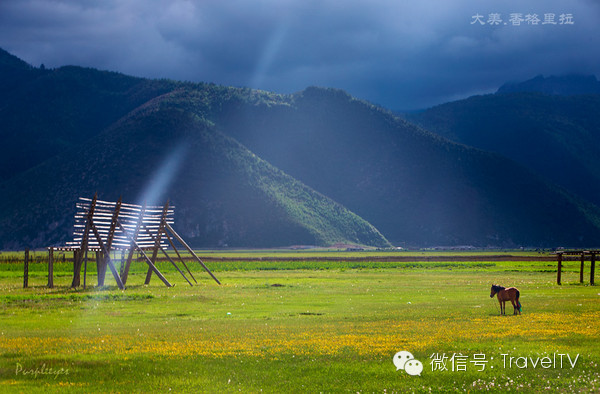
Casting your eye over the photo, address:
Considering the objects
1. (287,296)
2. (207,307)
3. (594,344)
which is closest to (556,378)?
(594,344)

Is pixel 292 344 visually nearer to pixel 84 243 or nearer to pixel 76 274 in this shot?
pixel 84 243

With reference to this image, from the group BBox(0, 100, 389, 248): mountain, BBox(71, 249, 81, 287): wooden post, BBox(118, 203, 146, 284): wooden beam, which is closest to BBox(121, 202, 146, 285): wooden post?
BBox(118, 203, 146, 284): wooden beam

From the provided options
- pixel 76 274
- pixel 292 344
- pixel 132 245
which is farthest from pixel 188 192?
pixel 292 344

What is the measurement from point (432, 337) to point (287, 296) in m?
17.2

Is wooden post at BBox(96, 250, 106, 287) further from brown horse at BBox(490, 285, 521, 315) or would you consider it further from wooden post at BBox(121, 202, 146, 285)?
brown horse at BBox(490, 285, 521, 315)

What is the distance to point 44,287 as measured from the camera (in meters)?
41.5

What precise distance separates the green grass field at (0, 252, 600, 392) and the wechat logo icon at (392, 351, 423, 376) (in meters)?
0.23

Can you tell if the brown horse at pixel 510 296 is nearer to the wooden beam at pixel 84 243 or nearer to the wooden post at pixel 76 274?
the wooden beam at pixel 84 243

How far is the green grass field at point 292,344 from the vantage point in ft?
48.1

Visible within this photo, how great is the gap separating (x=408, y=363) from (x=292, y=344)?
13.3 ft

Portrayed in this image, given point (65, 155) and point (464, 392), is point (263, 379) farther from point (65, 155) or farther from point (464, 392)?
point (65, 155)

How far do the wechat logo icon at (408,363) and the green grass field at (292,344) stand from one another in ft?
0.76

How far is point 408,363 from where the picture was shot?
15867mm

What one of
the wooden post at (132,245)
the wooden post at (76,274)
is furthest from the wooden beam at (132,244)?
the wooden post at (76,274)
